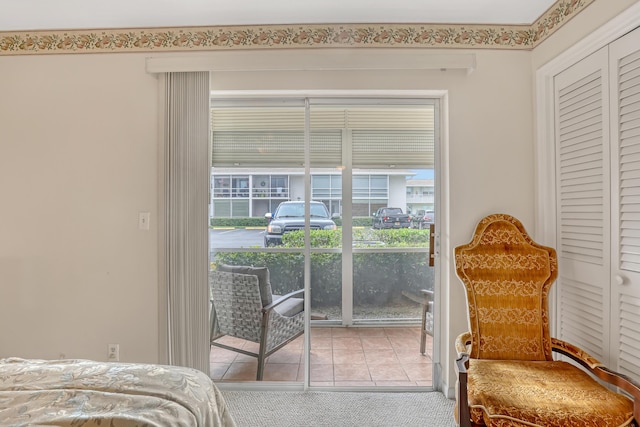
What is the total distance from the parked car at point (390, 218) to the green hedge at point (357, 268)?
0.05m

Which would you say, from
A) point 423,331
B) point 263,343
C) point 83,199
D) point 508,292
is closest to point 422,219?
point 508,292

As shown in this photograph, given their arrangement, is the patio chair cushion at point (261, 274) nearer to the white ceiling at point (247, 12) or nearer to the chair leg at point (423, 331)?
the chair leg at point (423, 331)

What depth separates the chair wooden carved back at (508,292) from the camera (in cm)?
177

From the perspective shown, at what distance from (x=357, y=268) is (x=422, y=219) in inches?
24.8

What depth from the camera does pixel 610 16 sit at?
1.57 m

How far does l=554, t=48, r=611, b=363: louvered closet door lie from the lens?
65.2 inches

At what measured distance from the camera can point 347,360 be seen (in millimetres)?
2369

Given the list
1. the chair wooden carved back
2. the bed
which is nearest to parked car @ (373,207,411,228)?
the chair wooden carved back

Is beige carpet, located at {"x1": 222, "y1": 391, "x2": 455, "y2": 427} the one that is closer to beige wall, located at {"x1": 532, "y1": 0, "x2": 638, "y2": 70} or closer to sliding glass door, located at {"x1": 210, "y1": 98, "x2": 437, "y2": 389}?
sliding glass door, located at {"x1": 210, "y1": 98, "x2": 437, "y2": 389}

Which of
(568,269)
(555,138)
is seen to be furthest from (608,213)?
(555,138)

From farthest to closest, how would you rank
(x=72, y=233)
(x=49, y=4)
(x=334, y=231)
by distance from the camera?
(x=334, y=231)
(x=72, y=233)
(x=49, y=4)

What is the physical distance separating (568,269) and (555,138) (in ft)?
2.79

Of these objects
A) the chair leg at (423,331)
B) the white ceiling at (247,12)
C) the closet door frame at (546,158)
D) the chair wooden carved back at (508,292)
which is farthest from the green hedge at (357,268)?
the white ceiling at (247,12)

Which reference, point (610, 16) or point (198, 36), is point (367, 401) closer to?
point (610, 16)
